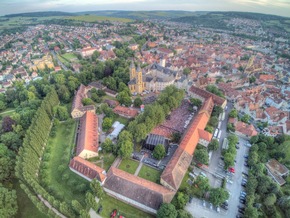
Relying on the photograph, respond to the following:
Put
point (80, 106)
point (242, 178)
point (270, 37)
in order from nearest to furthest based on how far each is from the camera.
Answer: point (242, 178) → point (80, 106) → point (270, 37)

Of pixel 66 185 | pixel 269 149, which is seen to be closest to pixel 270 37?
pixel 269 149

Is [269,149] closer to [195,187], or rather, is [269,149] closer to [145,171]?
[195,187]

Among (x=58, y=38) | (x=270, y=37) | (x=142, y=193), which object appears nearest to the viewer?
(x=142, y=193)

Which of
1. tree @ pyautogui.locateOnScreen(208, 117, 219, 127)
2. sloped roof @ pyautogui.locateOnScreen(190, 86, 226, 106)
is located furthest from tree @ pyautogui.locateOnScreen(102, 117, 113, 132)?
sloped roof @ pyautogui.locateOnScreen(190, 86, 226, 106)

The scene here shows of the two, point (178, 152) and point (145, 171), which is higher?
point (178, 152)

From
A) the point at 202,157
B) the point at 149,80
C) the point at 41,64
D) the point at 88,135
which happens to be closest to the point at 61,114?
the point at 88,135

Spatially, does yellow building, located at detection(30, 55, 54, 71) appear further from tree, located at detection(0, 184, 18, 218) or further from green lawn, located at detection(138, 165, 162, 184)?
green lawn, located at detection(138, 165, 162, 184)

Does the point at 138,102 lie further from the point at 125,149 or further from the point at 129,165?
the point at 129,165
